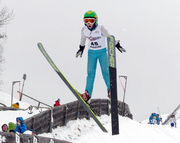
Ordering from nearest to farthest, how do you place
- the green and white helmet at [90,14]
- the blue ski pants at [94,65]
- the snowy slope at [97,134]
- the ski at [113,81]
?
the ski at [113,81], the green and white helmet at [90,14], the blue ski pants at [94,65], the snowy slope at [97,134]

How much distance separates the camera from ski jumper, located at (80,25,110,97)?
6875 millimetres

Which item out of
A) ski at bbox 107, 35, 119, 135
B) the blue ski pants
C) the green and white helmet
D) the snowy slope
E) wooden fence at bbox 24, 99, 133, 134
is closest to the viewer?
ski at bbox 107, 35, 119, 135

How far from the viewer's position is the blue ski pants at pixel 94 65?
7020 millimetres

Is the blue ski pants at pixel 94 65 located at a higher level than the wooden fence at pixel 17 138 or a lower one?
higher

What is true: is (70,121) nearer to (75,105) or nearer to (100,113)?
(75,105)

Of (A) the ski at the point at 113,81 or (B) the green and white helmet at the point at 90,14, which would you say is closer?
(A) the ski at the point at 113,81

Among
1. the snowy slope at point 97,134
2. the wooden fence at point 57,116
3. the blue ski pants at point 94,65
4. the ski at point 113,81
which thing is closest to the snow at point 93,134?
the snowy slope at point 97,134

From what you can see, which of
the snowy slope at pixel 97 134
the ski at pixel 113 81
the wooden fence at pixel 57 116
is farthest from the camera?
the snowy slope at pixel 97 134

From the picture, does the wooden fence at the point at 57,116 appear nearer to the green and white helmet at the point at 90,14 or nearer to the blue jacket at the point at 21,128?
the blue jacket at the point at 21,128

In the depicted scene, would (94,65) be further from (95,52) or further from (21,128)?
(21,128)

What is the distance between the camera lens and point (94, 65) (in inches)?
282

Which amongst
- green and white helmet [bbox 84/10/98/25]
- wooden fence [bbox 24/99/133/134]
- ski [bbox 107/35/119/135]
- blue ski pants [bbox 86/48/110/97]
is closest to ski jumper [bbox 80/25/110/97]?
blue ski pants [bbox 86/48/110/97]

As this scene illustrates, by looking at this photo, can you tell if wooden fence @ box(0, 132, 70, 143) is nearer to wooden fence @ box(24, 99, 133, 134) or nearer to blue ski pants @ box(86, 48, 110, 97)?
wooden fence @ box(24, 99, 133, 134)

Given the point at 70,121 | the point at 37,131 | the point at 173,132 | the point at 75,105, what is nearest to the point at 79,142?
the point at 37,131
